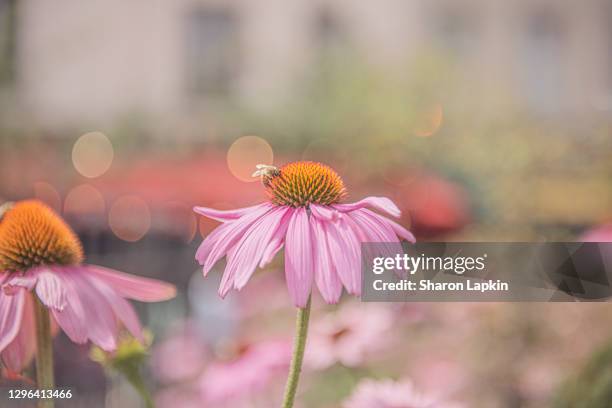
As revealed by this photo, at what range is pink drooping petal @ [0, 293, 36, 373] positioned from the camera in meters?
0.46

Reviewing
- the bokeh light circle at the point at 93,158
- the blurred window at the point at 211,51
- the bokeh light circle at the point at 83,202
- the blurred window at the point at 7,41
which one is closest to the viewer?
the bokeh light circle at the point at 83,202

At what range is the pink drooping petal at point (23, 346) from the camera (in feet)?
1.51

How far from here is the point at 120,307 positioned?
490 millimetres

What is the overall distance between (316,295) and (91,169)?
78 centimetres

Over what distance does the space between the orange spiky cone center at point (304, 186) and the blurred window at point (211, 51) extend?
5.97 feet

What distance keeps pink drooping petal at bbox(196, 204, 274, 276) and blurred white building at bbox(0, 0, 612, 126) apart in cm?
58

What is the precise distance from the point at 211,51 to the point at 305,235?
2.56 metres

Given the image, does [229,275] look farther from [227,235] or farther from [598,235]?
[598,235]

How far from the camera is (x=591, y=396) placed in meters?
0.61

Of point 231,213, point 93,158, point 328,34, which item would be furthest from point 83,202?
point 328,34

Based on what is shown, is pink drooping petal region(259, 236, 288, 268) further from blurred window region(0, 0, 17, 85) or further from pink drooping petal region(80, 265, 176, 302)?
blurred window region(0, 0, 17, 85)

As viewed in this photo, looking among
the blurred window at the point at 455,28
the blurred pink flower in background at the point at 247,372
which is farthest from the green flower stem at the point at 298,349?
the blurred window at the point at 455,28

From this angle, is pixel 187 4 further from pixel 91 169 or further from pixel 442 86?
pixel 91 169

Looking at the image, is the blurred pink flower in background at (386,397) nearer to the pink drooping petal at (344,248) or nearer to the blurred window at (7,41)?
the pink drooping petal at (344,248)
